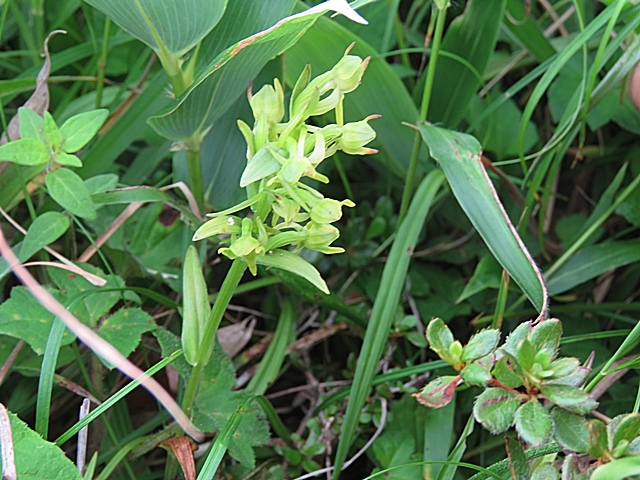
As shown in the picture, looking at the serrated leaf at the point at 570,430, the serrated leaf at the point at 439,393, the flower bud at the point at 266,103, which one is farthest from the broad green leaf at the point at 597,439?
the flower bud at the point at 266,103

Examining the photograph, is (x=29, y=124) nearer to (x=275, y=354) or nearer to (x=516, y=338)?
(x=275, y=354)

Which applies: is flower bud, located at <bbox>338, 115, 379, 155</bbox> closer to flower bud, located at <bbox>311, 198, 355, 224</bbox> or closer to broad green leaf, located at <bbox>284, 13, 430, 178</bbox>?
flower bud, located at <bbox>311, 198, 355, 224</bbox>

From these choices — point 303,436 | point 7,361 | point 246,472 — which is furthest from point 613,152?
point 7,361

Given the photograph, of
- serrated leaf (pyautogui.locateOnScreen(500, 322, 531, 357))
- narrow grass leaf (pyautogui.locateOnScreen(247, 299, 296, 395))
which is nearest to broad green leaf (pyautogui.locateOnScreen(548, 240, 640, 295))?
narrow grass leaf (pyautogui.locateOnScreen(247, 299, 296, 395))

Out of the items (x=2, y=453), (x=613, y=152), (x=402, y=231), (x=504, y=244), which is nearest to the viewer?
(x=2, y=453)

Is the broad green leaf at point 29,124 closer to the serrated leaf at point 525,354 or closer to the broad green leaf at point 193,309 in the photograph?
the broad green leaf at point 193,309

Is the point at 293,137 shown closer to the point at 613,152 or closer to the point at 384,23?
the point at 384,23

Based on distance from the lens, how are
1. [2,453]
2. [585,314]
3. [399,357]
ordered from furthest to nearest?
[585,314] → [399,357] → [2,453]
